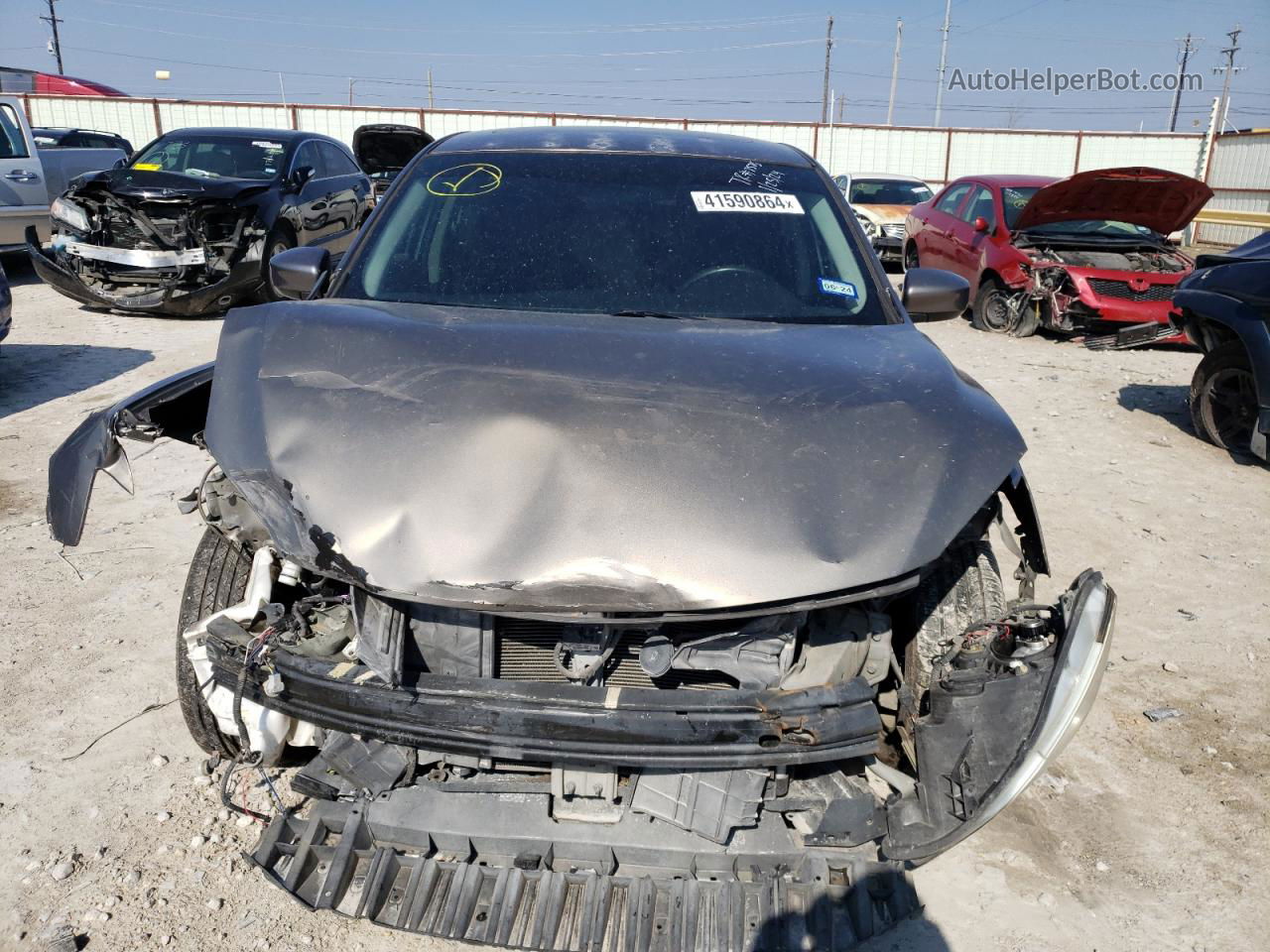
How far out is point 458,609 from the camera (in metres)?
2.06

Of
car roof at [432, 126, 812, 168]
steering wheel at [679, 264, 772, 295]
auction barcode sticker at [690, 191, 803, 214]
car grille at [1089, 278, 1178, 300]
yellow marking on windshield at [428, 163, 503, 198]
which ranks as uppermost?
car roof at [432, 126, 812, 168]

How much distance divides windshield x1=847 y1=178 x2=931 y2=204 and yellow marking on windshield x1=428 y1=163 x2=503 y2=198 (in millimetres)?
13507

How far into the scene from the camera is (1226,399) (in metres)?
6.30

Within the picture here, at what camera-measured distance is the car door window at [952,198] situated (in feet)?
38.0

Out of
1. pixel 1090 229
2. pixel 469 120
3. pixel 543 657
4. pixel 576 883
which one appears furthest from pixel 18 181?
pixel 469 120

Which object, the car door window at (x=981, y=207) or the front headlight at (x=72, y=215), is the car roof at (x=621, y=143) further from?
the car door window at (x=981, y=207)

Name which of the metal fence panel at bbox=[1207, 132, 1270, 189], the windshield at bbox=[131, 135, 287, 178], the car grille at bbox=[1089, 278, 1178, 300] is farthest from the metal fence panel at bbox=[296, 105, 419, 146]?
the car grille at bbox=[1089, 278, 1178, 300]

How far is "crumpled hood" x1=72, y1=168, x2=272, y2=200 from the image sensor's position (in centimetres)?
862

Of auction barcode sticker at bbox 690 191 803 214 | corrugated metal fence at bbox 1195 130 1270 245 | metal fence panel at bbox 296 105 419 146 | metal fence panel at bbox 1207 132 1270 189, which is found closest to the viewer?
auction barcode sticker at bbox 690 191 803 214

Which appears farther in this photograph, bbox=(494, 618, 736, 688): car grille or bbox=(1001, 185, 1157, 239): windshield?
bbox=(1001, 185, 1157, 239): windshield

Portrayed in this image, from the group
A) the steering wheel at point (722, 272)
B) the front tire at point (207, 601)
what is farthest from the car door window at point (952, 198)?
the front tire at point (207, 601)

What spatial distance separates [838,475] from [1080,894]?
52.2 inches

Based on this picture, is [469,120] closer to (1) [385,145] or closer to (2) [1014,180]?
(1) [385,145]

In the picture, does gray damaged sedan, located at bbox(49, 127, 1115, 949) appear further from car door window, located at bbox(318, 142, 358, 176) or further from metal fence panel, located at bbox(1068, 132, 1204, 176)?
metal fence panel, located at bbox(1068, 132, 1204, 176)
